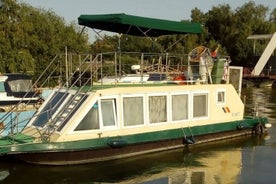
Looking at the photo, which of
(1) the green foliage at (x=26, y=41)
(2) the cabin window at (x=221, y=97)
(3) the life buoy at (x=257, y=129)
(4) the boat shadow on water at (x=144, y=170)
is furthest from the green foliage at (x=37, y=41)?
(4) the boat shadow on water at (x=144, y=170)

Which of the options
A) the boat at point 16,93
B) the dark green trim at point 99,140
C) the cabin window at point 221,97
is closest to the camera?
the dark green trim at point 99,140

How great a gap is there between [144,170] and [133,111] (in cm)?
202

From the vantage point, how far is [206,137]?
15.9m

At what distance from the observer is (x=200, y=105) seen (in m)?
15.8

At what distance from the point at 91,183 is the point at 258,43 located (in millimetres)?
54996

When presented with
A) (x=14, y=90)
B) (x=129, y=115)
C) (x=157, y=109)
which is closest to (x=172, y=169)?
(x=129, y=115)

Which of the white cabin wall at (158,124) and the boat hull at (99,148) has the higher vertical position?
the white cabin wall at (158,124)

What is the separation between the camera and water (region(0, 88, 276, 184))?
12047 millimetres

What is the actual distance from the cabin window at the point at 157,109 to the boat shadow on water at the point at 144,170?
1.12 m

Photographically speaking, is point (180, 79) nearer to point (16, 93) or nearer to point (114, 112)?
point (114, 112)

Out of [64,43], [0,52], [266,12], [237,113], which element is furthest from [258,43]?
[237,113]

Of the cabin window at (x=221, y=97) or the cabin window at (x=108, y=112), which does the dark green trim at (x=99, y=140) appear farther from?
the cabin window at (x=221, y=97)

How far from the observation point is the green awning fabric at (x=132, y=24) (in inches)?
560

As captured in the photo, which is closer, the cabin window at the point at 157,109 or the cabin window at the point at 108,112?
the cabin window at the point at 108,112
